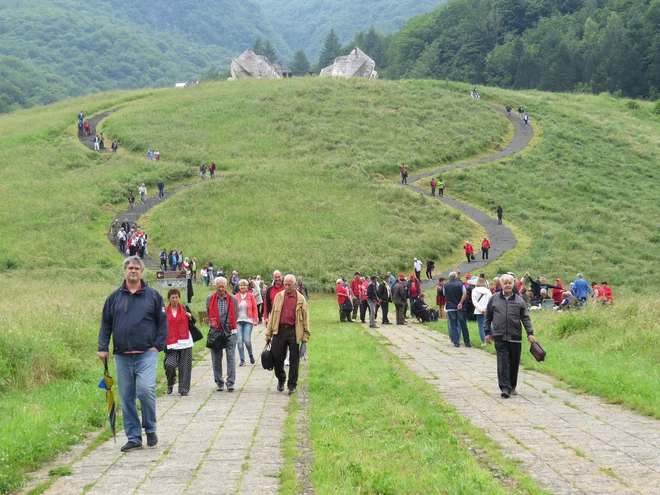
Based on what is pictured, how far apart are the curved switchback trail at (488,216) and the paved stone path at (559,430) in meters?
24.7

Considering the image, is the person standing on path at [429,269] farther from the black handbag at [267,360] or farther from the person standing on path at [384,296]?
the black handbag at [267,360]

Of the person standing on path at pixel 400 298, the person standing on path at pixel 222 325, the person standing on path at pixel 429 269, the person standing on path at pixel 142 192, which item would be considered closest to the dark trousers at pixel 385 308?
the person standing on path at pixel 400 298

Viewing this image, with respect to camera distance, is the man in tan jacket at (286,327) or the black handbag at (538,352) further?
the man in tan jacket at (286,327)

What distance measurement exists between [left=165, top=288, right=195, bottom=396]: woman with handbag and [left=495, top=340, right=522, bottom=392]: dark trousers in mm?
4421

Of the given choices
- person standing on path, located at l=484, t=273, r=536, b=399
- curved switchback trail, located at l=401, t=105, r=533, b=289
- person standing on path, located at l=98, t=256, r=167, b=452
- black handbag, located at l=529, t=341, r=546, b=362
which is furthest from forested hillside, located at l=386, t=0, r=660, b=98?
person standing on path, located at l=98, t=256, r=167, b=452

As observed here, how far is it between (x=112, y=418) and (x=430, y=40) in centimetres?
14105

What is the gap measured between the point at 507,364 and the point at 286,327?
3.25 m

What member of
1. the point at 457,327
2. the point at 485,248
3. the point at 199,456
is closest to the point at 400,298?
the point at 457,327

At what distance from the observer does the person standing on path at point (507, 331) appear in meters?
10.7

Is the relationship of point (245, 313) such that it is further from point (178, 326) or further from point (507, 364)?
point (507, 364)

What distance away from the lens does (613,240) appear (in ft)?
149

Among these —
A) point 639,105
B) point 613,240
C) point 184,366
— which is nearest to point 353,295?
point 184,366

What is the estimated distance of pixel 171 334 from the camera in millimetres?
11336

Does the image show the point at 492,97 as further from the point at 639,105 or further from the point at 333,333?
the point at 333,333
